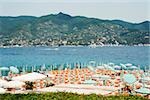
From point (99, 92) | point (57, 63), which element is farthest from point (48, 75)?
point (99, 92)

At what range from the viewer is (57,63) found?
41.9ft

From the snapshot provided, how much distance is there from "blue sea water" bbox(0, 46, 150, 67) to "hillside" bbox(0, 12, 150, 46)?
0.19 m

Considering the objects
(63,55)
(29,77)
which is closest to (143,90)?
(63,55)

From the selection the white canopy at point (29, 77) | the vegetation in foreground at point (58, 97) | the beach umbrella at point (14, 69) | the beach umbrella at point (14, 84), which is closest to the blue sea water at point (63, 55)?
the beach umbrella at point (14, 69)

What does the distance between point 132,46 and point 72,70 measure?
1.53 m

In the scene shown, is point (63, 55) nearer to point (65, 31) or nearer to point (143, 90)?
point (65, 31)

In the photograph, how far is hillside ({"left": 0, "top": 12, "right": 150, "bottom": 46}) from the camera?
12.6 m

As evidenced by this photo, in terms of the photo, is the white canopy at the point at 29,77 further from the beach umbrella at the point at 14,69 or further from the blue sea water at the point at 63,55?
the blue sea water at the point at 63,55

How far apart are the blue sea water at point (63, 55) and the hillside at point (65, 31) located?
188 millimetres

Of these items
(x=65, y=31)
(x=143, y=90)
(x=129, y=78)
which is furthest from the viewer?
(x=65, y=31)

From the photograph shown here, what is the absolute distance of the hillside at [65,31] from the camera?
495 inches

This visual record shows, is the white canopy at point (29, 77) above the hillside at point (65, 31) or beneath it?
beneath

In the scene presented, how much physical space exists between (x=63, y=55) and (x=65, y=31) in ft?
1.92

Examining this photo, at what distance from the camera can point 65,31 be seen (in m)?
12.8
